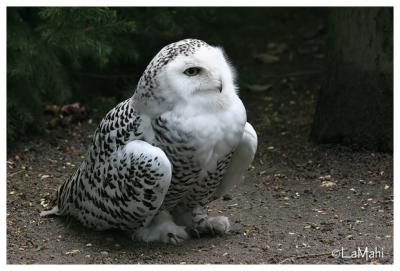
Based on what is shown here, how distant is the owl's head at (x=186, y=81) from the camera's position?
3.87 meters

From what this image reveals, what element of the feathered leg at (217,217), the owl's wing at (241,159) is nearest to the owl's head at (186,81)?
the owl's wing at (241,159)

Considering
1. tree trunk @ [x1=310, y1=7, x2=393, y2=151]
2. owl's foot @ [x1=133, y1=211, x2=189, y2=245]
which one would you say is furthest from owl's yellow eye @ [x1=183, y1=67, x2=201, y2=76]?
tree trunk @ [x1=310, y1=7, x2=393, y2=151]

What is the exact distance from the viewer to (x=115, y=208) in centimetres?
413

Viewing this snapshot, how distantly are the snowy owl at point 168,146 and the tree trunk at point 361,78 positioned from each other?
66.2 inches

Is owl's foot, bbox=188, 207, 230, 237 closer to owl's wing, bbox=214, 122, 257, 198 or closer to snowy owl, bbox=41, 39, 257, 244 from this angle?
snowy owl, bbox=41, 39, 257, 244

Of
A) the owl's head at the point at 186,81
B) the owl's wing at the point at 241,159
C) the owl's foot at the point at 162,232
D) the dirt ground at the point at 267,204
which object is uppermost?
the owl's head at the point at 186,81

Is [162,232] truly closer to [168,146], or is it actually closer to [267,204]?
[168,146]

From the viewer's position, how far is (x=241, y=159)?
4.31 m

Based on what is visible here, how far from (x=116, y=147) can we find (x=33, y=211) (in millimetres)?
1047

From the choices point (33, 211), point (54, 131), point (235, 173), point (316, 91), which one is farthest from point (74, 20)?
point (316, 91)

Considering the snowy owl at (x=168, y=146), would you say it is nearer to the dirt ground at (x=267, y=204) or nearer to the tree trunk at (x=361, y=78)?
the dirt ground at (x=267, y=204)

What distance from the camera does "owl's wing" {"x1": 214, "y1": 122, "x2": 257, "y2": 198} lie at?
13.9 feet

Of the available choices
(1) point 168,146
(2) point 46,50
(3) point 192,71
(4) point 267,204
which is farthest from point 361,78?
(2) point 46,50

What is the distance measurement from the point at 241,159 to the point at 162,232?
604 mm
